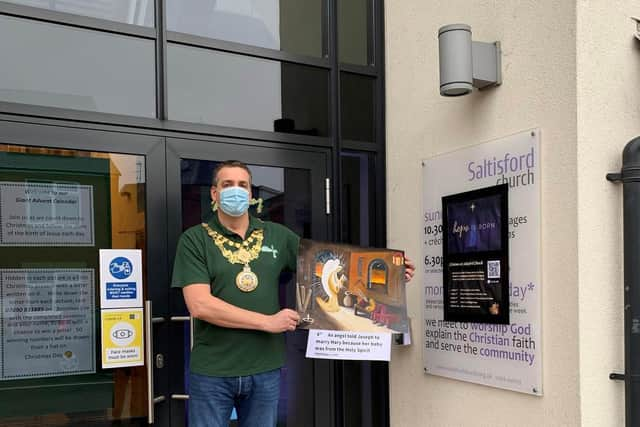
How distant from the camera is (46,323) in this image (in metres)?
3.26

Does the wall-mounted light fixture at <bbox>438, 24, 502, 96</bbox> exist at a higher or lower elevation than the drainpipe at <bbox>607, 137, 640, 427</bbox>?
higher

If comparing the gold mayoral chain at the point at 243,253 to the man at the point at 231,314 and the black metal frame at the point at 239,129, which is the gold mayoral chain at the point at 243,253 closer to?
the man at the point at 231,314

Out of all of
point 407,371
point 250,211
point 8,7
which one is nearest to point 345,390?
point 407,371

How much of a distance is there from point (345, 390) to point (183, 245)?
62.5 inches

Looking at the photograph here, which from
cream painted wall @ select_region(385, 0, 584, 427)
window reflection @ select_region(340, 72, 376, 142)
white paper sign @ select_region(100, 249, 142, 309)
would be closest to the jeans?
white paper sign @ select_region(100, 249, 142, 309)

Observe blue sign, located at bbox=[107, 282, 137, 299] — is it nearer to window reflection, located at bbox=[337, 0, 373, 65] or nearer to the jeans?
the jeans

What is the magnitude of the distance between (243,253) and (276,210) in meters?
0.78

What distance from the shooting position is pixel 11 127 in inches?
126

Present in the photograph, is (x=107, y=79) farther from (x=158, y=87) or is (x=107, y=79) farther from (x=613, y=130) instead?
(x=613, y=130)

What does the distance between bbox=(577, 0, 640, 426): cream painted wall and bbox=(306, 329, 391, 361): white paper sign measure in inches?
38.1

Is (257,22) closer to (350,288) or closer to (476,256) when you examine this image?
(350,288)

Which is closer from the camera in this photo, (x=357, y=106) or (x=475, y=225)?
(x=475, y=225)

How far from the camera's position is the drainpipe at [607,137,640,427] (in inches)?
112

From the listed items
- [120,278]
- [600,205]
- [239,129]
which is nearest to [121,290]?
[120,278]
